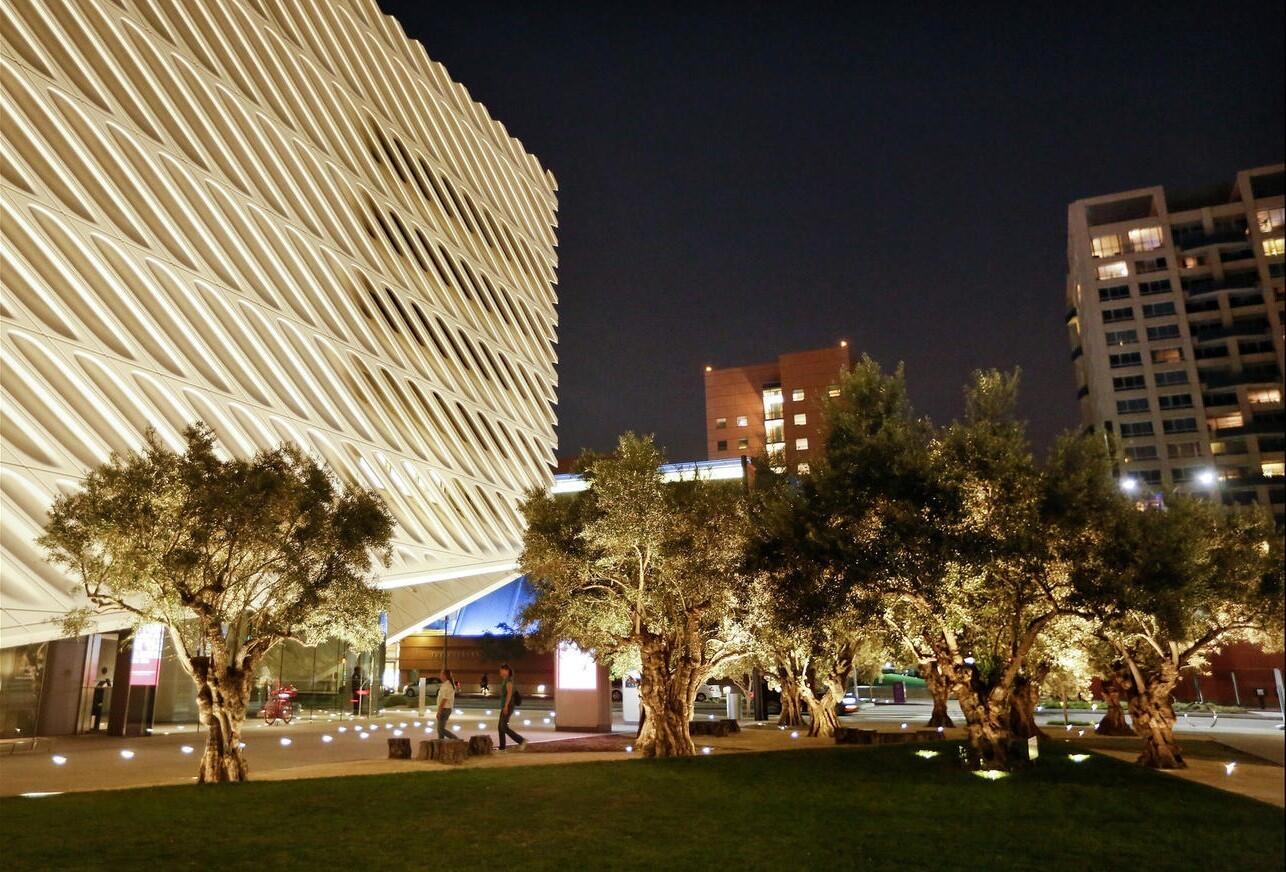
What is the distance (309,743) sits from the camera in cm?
2828

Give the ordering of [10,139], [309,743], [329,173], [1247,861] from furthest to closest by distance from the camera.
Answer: [329,173] < [309,743] < [10,139] < [1247,861]

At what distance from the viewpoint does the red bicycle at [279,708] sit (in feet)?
126

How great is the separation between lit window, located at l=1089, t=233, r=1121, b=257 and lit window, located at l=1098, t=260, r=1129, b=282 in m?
1.50

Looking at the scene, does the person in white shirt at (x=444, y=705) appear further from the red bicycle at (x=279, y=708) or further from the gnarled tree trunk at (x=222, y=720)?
the red bicycle at (x=279, y=708)

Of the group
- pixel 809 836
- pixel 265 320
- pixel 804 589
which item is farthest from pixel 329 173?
pixel 809 836

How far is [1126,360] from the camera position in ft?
306

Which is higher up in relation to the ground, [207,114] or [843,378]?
[207,114]

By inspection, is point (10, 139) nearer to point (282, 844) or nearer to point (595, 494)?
point (595, 494)

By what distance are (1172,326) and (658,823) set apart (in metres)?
97.3

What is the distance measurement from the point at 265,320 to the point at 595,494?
14.4 metres

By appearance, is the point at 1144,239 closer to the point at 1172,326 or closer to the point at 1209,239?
the point at 1209,239

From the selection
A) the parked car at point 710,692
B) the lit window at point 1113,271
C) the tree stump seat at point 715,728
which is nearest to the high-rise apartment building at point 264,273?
the tree stump seat at point 715,728

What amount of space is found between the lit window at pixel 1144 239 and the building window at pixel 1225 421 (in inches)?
771

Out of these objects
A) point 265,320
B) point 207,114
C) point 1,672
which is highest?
point 207,114
